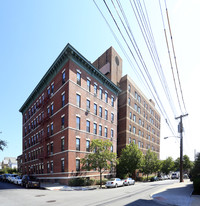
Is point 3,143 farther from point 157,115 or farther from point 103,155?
point 157,115

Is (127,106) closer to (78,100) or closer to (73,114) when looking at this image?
(78,100)

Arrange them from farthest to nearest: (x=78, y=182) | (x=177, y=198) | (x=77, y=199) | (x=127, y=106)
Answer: (x=127, y=106) → (x=78, y=182) → (x=177, y=198) → (x=77, y=199)

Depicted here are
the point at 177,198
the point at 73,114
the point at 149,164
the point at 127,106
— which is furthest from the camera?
the point at 127,106

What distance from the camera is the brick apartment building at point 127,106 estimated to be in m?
47.0

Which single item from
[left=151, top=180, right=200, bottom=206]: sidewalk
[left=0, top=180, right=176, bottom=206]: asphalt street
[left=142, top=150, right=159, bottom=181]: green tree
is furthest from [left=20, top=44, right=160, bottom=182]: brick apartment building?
[left=151, top=180, right=200, bottom=206]: sidewalk

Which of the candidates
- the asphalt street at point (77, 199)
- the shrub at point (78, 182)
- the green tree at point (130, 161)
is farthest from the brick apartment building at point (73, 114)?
the asphalt street at point (77, 199)

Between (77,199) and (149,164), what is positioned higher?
(77,199)

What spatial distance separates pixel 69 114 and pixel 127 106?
69.1 feet

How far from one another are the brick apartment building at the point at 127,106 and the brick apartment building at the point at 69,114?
18.7 ft

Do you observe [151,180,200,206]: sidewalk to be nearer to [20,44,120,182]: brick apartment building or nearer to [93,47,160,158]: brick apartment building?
[20,44,120,182]: brick apartment building

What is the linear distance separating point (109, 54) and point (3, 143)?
3200 centimetres

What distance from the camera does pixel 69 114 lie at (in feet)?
96.3

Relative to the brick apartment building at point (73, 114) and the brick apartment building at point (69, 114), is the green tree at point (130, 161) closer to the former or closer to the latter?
the brick apartment building at point (69, 114)

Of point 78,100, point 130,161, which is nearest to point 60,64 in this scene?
point 78,100
